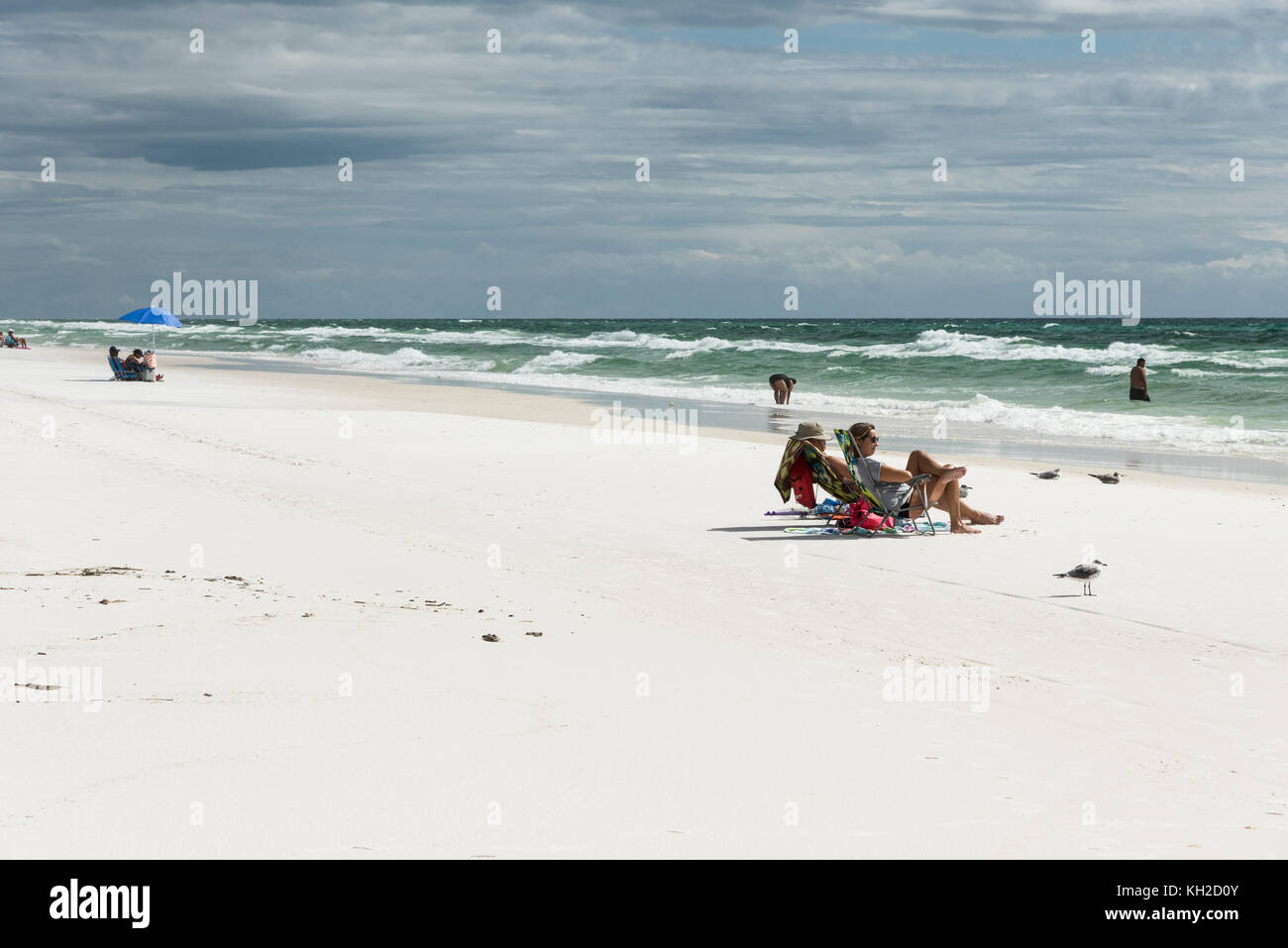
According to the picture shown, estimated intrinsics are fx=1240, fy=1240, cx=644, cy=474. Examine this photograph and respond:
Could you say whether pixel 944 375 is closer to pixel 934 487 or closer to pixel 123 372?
pixel 123 372

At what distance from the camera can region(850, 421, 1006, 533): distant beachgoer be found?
9.95 meters

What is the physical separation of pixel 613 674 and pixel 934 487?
5.11 metres

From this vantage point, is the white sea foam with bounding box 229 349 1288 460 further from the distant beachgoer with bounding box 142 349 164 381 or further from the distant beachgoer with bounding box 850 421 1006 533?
the distant beachgoer with bounding box 142 349 164 381

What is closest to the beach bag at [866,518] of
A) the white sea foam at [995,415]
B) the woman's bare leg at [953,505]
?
the woman's bare leg at [953,505]

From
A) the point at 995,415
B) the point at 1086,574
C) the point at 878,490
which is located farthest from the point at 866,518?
the point at 995,415

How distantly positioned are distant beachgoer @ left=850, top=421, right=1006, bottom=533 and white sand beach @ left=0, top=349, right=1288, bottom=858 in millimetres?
291

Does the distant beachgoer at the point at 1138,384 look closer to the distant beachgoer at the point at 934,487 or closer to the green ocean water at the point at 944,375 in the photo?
the green ocean water at the point at 944,375

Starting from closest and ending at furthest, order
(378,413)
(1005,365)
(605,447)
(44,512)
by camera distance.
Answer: (44,512), (605,447), (378,413), (1005,365)

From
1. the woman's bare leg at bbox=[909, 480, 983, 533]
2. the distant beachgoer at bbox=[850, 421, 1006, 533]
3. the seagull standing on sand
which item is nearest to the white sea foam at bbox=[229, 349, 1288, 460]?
the distant beachgoer at bbox=[850, 421, 1006, 533]

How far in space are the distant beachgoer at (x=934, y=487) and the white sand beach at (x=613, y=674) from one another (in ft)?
0.95
